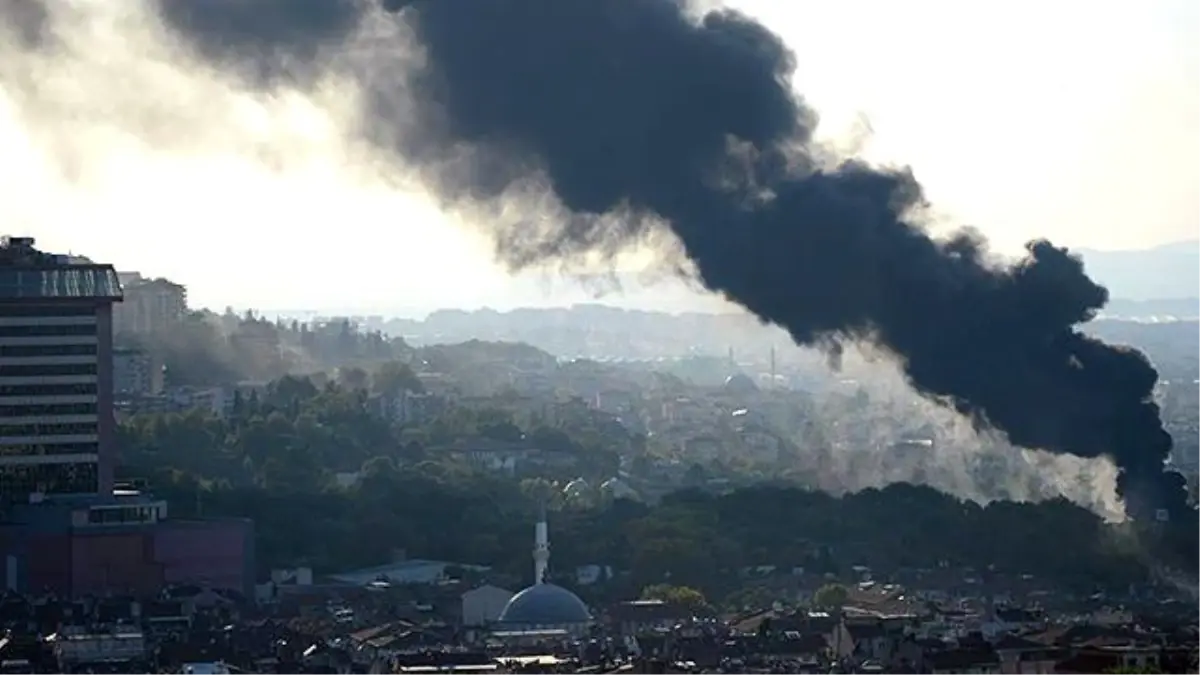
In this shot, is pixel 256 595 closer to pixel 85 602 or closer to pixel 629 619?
pixel 85 602

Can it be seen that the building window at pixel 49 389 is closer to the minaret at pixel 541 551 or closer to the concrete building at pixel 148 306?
the minaret at pixel 541 551

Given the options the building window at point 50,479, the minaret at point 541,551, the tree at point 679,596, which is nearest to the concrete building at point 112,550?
the building window at point 50,479

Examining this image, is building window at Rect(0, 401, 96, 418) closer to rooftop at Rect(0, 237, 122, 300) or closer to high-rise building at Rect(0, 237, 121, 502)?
high-rise building at Rect(0, 237, 121, 502)

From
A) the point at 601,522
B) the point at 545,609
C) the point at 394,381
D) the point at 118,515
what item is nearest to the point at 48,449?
the point at 118,515

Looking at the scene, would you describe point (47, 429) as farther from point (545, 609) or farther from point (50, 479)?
point (545, 609)

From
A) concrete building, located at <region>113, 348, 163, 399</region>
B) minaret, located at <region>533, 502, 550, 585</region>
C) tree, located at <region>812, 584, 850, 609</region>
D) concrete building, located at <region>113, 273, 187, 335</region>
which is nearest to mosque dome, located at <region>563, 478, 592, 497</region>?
minaret, located at <region>533, 502, 550, 585</region>

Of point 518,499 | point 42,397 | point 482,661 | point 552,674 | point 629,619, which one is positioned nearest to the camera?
point 552,674

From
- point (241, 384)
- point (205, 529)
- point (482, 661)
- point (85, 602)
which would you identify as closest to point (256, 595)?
point (205, 529)
